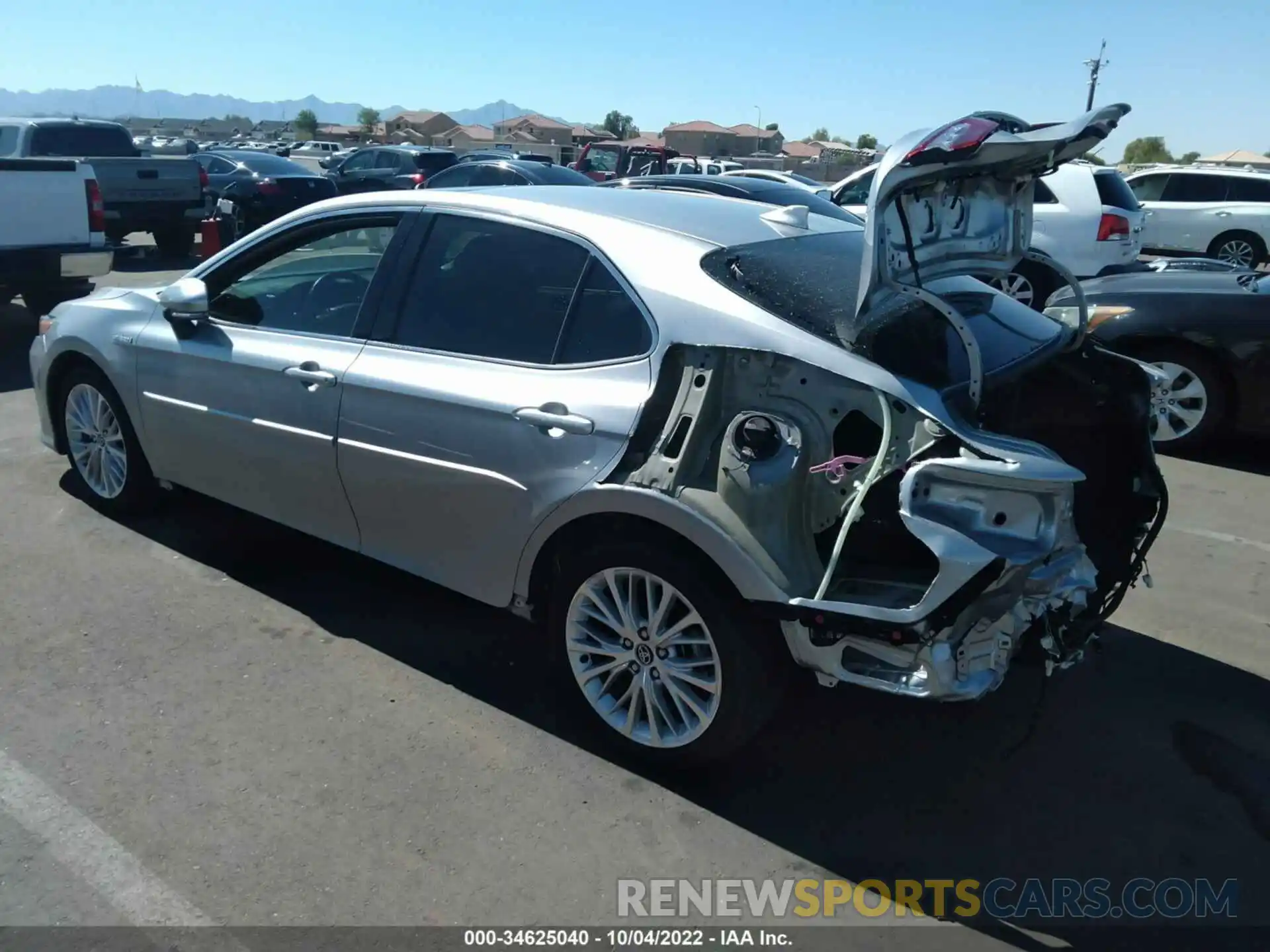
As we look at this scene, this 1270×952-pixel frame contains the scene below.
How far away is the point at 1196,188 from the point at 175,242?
56.2 feet

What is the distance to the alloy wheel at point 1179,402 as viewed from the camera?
6.89 m

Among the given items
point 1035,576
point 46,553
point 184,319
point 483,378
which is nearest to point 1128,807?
point 1035,576

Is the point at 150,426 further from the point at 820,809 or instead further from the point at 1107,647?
the point at 1107,647

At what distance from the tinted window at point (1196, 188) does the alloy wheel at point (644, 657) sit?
1891 centimetres

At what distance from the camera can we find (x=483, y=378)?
11.9 ft

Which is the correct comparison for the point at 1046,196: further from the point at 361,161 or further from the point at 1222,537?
the point at 361,161

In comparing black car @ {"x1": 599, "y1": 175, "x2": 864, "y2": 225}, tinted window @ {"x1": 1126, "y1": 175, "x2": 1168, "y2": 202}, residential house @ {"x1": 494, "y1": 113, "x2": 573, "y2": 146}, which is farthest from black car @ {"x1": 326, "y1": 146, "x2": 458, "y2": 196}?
residential house @ {"x1": 494, "y1": 113, "x2": 573, "y2": 146}

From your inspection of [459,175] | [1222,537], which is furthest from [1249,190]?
[1222,537]

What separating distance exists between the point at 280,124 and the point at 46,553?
100536 millimetres

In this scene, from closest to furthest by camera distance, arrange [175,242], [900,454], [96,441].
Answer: [900,454]
[96,441]
[175,242]

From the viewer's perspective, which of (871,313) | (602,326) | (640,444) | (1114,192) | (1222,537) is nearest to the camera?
(871,313)

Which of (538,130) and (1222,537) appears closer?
(1222,537)

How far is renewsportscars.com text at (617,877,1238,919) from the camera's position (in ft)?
9.47

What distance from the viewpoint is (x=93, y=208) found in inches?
389
